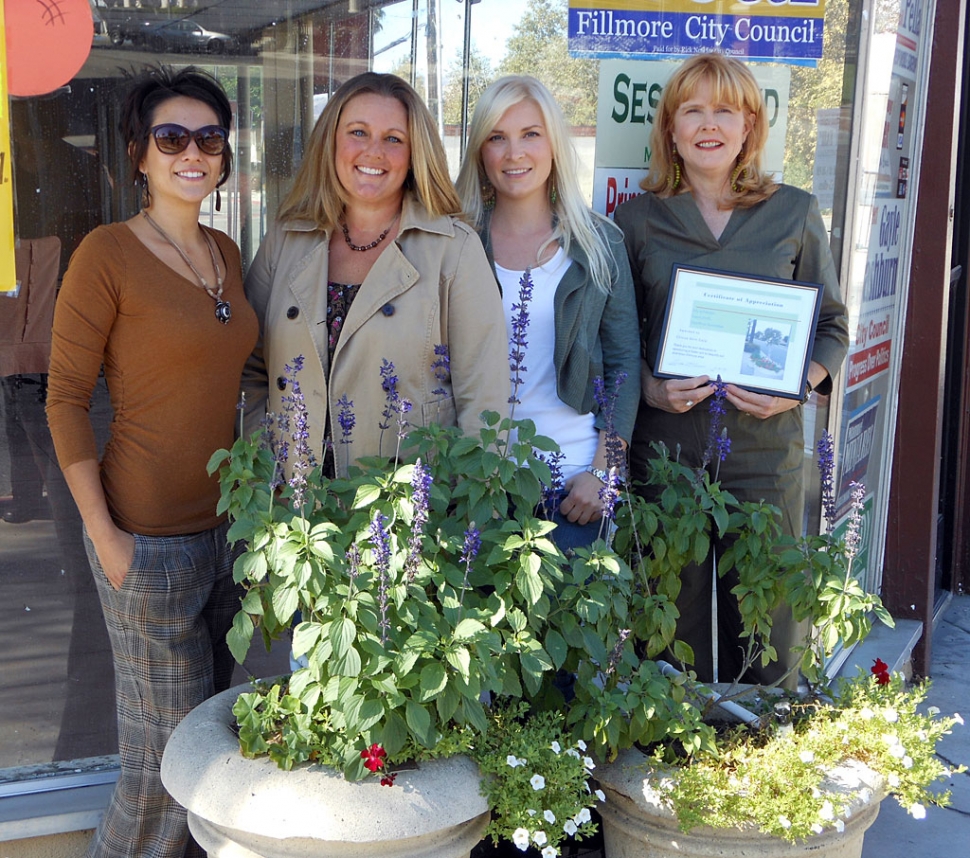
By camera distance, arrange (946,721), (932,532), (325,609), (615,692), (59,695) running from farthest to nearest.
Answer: (932,532)
(59,695)
(946,721)
(615,692)
(325,609)

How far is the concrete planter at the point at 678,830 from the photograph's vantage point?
2545 millimetres

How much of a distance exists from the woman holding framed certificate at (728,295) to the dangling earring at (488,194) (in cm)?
A: 46

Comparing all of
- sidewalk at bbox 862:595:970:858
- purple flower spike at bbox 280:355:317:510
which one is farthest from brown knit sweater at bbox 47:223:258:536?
sidewalk at bbox 862:595:970:858

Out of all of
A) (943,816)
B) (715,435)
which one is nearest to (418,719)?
(715,435)

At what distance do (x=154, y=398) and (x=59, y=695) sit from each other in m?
1.31

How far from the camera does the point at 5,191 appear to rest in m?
3.06

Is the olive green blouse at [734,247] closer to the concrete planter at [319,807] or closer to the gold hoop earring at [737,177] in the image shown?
the gold hoop earring at [737,177]

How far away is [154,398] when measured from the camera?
2779mm

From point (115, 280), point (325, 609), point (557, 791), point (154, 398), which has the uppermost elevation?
point (115, 280)

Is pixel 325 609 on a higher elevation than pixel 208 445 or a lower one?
lower

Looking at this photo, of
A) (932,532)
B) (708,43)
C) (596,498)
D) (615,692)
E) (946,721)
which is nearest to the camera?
A: (615,692)

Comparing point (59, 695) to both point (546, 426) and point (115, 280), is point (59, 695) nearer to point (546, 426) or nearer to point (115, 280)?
point (115, 280)

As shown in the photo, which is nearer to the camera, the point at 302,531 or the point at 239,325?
the point at 302,531

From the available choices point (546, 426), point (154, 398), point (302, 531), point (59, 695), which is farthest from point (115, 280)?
point (59, 695)
